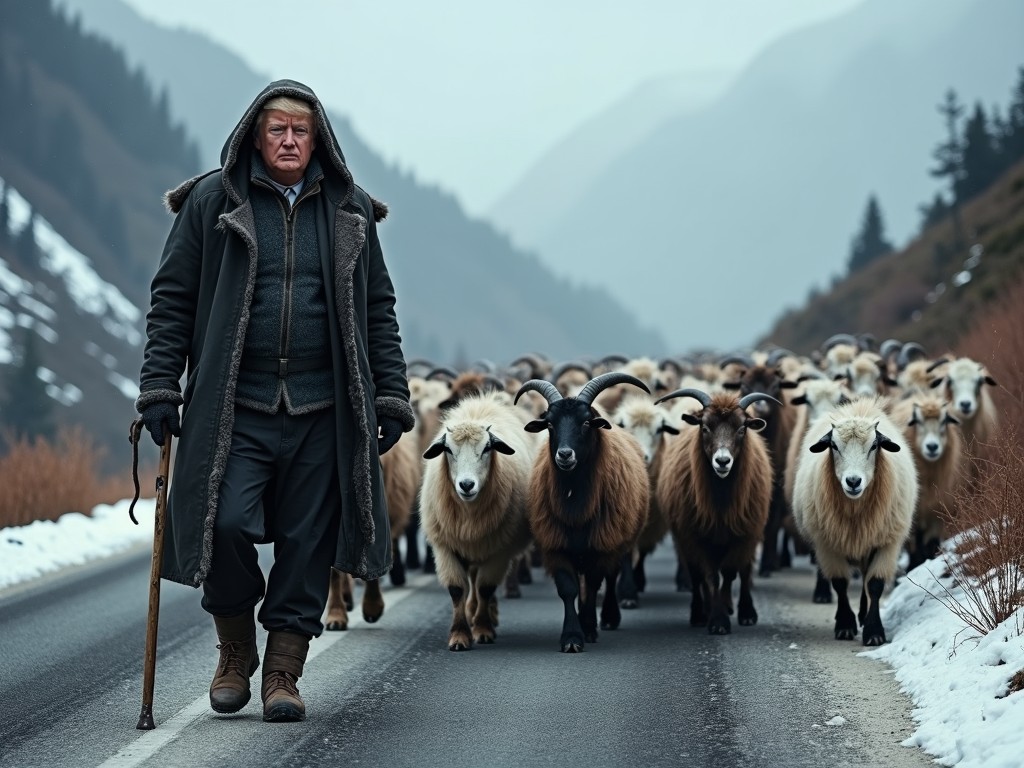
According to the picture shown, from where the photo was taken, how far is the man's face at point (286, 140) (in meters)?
7.34

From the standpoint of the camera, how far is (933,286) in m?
60.8

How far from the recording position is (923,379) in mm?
17609

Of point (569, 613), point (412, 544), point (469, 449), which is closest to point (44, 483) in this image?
point (412, 544)

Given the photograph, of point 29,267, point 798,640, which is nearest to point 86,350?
point 29,267

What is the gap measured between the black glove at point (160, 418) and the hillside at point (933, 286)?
87.7 feet

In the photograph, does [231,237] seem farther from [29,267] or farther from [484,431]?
[29,267]

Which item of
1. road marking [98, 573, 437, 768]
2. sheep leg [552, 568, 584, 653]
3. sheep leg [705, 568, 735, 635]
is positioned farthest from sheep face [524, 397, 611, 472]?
road marking [98, 573, 437, 768]

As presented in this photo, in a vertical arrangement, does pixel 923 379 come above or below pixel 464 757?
above

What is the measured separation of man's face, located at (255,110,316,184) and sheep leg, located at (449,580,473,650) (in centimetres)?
382

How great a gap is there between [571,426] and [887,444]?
2.31 metres

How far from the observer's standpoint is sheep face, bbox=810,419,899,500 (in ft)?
36.1

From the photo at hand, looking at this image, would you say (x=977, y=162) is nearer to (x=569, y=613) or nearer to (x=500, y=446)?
(x=500, y=446)

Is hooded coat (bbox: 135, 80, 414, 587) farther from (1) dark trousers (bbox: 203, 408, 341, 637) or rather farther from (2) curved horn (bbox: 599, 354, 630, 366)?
(2) curved horn (bbox: 599, 354, 630, 366)

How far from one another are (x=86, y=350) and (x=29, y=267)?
6983 millimetres
